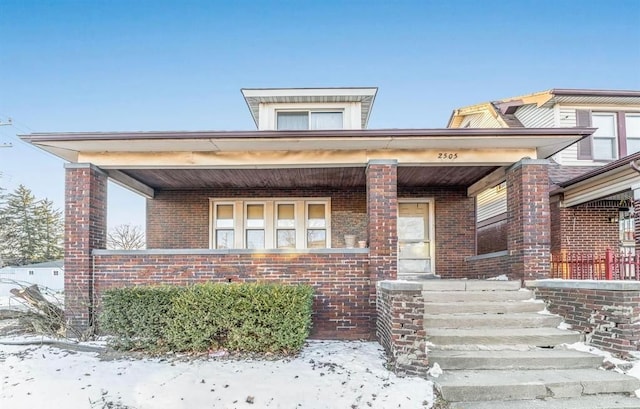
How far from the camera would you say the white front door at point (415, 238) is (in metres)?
9.49

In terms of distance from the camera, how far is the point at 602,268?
7.20 m

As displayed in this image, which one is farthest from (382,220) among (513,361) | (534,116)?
(534,116)

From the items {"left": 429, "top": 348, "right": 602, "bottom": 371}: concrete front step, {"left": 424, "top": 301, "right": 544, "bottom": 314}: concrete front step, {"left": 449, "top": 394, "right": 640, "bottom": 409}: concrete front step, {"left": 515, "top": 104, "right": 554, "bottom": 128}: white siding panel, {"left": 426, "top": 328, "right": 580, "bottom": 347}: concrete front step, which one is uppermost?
{"left": 515, "top": 104, "right": 554, "bottom": 128}: white siding panel

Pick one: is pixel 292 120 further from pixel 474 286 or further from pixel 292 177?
pixel 474 286

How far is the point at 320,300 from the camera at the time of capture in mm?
6555

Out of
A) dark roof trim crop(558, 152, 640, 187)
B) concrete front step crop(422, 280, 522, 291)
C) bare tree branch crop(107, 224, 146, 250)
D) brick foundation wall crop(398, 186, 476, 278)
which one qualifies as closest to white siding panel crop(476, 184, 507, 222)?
dark roof trim crop(558, 152, 640, 187)

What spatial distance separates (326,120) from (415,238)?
388 centimetres

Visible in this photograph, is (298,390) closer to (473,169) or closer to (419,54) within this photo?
(473,169)

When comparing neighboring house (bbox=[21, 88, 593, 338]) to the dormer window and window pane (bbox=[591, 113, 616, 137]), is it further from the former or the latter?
window pane (bbox=[591, 113, 616, 137])

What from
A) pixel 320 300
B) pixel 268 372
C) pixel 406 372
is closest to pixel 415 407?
pixel 406 372

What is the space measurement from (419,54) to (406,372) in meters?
14.7

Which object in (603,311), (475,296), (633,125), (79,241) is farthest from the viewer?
(633,125)

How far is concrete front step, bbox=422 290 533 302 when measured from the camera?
6.02 meters

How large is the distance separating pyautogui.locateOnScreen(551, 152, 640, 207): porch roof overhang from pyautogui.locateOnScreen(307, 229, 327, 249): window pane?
6.10 m
